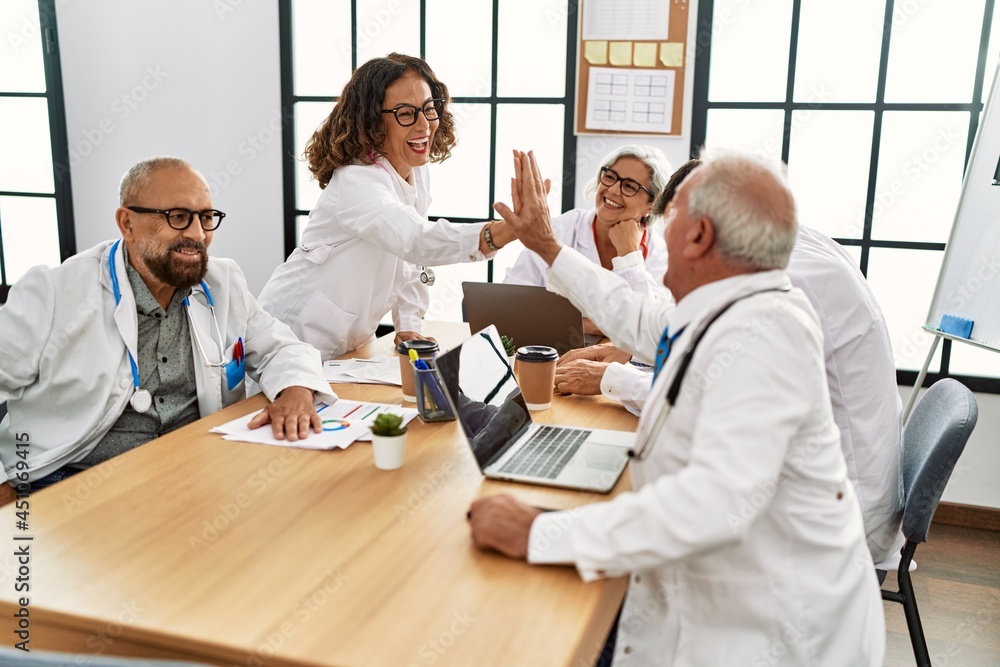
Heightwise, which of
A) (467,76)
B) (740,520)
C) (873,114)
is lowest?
(740,520)

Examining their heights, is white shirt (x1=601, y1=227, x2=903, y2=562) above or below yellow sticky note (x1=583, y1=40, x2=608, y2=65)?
below

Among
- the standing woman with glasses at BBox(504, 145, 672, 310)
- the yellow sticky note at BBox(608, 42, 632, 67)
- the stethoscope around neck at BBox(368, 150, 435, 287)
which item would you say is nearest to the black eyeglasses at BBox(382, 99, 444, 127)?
the stethoscope around neck at BBox(368, 150, 435, 287)

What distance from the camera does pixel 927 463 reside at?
1801 mm

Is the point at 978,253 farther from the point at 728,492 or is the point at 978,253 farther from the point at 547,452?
the point at 728,492

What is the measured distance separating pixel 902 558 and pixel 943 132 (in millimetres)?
2311

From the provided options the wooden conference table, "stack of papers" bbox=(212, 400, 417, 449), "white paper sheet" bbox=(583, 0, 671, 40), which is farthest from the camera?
"white paper sheet" bbox=(583, 0, 671, 40)

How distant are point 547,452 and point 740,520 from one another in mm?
653

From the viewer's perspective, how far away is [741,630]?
1235 mm

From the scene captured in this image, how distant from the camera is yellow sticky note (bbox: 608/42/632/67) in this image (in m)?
3.68

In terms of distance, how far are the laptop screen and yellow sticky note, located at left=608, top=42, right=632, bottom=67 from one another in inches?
90.5

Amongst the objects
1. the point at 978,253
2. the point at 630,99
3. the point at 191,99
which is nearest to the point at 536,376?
the point at 978,253

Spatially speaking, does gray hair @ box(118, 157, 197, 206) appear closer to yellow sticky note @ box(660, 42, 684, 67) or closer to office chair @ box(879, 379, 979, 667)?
office chair @ box(879, 379, 979, 667)

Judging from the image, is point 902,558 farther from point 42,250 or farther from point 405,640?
point 42,250

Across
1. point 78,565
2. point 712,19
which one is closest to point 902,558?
point 78,565
